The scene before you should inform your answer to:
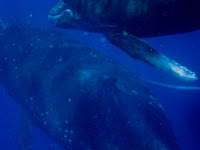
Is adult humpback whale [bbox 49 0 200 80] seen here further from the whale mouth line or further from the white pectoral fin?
the whale mouth line

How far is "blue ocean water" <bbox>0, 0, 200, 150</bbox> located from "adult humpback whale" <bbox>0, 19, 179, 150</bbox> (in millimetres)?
9926

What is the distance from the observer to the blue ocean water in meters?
17.1

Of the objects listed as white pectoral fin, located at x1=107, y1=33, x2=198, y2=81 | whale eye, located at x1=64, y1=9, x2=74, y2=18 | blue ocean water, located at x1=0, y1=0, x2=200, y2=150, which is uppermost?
whale eye, located at x1=64, y1=9, x2=74, y2=18

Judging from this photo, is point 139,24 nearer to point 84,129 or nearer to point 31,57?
point 84,129

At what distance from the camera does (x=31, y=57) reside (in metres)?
9.50

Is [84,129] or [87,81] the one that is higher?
[87,81]

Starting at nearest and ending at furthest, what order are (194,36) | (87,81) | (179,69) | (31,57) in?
(179,69) < (87,81) < (31,57) < (194,36)

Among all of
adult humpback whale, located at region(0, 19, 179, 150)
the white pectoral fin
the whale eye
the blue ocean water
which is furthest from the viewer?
the blue ocean water

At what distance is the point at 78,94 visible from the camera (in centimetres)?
775

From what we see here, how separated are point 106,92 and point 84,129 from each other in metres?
1.19

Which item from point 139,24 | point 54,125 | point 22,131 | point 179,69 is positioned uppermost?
point 139,24

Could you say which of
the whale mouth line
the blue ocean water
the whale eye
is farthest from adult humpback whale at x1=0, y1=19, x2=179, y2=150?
the blue ocean water

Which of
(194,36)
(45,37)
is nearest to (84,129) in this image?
(45,37)

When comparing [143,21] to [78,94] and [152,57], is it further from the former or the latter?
[78,94]
